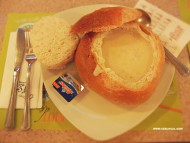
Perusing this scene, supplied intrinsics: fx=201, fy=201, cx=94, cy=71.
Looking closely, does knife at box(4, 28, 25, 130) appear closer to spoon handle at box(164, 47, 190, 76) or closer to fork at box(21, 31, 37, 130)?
fork at box(21, 31, 37, 130)

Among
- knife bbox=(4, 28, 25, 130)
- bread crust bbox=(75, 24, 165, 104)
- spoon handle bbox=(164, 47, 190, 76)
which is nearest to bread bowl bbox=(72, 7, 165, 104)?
bread crust bbox=(75, 24, 165, 104)

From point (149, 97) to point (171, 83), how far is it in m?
0.15

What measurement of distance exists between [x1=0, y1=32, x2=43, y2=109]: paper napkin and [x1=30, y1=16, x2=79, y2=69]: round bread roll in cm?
9

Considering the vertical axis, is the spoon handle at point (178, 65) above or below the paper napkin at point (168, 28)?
below

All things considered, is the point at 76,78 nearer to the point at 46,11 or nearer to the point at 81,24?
the point at 81,24

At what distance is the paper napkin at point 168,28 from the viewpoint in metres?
0.77

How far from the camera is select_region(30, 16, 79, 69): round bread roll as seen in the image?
63 centimetres

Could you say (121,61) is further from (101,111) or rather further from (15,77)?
(15,77)

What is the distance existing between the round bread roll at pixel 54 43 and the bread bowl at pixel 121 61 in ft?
0.10

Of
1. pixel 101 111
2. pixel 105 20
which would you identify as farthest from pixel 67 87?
pixel 105 20

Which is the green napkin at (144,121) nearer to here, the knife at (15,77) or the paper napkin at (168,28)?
the knife at (15,77)

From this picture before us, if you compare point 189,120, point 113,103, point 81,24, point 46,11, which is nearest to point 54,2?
point 46,11

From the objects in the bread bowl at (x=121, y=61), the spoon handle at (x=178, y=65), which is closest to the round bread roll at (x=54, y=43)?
the bread bowl at (x=121, y=61)

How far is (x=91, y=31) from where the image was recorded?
61 centimetres
